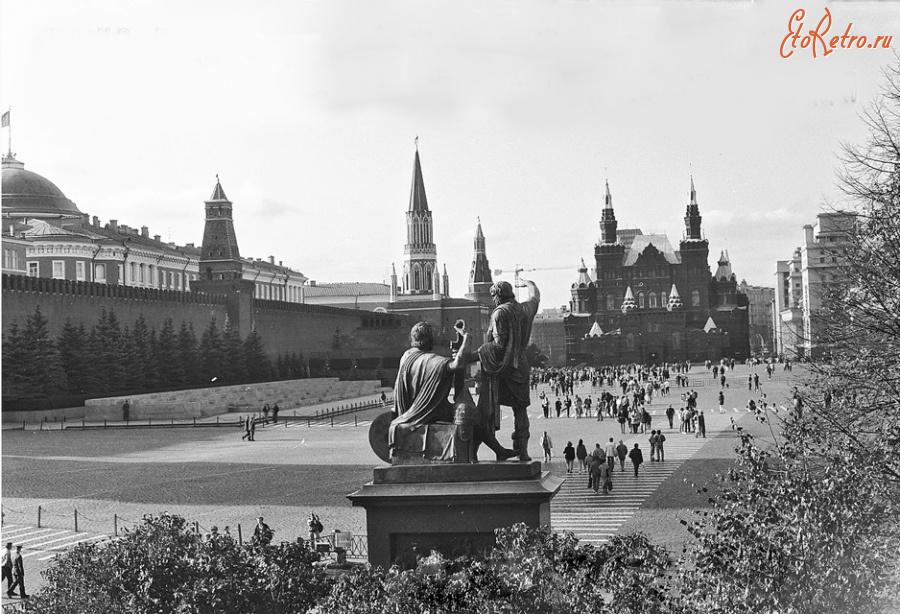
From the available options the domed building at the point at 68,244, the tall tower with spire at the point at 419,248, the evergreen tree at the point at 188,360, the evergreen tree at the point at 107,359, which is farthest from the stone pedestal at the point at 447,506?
the tall tower with spire at the point at 419,248

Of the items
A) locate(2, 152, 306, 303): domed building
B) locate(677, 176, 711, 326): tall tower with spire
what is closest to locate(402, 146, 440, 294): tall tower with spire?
locate(677, 176, 711, 326): tall tower with spire

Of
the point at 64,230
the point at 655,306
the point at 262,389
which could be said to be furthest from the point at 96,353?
the point at 655,306

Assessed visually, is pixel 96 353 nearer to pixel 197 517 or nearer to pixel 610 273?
pixel 197 517

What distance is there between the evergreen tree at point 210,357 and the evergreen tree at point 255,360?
3.10m

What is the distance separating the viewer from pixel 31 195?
69500mm

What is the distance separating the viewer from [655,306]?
389 feet

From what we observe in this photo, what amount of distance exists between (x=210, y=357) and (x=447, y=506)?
4777 centimetres

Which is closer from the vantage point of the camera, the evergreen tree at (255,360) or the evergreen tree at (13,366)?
the evergreen tree at (13,366)

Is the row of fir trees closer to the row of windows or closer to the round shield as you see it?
the row of windows

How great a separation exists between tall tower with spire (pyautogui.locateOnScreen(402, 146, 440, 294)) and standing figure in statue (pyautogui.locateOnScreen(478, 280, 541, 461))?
12551 centimetres

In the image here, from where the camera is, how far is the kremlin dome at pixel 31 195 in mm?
67812

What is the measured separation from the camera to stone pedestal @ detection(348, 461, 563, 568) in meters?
7.91

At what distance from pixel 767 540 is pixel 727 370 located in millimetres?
69507

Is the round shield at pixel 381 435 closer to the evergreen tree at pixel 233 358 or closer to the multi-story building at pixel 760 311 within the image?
the evergreen tree at pixel 233 358
